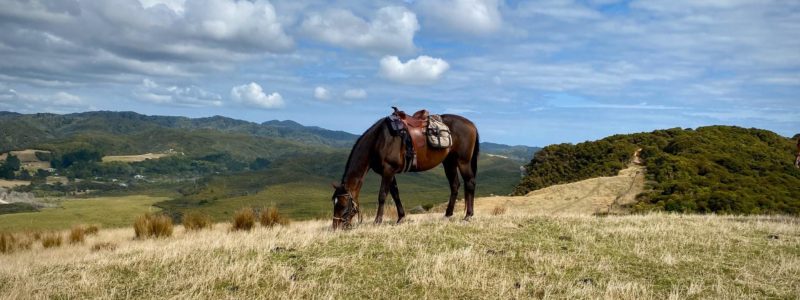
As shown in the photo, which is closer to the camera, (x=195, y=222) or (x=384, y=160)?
(x=384, y=160)

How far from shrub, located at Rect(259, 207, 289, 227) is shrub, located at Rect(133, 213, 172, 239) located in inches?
103

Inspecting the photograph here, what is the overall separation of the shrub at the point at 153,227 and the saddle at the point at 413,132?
7804 mm

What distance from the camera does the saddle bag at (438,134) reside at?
12.4m

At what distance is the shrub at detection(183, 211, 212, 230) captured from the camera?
1734 cm

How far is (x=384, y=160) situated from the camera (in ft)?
38.4

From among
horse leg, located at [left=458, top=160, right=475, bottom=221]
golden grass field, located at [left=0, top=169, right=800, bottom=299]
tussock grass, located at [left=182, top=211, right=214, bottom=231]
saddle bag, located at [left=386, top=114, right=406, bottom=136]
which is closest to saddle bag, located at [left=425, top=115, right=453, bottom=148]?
saddle bag, located at [left=386, top=114, right=406, bottom=136]

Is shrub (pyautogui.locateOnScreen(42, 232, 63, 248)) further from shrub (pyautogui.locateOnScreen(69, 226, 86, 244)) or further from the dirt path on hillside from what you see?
the dirt path on hillside

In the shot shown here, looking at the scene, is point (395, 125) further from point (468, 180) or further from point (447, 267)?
point (447, 267)

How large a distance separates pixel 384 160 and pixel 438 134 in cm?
162

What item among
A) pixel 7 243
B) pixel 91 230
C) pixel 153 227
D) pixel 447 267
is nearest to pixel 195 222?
pixel 153 227

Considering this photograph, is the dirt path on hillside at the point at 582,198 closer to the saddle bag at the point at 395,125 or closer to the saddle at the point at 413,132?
the saddle at the point at 413,132

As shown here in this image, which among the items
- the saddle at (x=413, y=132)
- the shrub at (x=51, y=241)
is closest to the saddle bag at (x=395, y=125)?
the saddle at (x=413, y=132)

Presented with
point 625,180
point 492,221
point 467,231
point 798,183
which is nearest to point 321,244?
point 467,231

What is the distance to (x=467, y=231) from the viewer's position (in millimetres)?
10672
